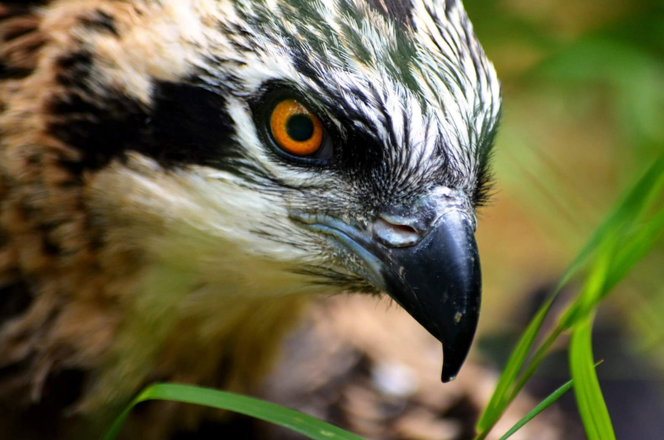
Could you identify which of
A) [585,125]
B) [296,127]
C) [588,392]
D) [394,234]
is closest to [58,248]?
[296,127]

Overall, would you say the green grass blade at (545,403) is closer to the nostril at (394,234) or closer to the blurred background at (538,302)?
the nostril at (394,234)

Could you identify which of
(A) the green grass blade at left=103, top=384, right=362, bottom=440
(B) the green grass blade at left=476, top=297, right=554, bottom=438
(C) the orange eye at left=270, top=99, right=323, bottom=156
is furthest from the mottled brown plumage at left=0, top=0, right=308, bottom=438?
(B) the green grass blade at left=476, top=297, right=554, bottom=438

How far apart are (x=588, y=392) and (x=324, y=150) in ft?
2.55

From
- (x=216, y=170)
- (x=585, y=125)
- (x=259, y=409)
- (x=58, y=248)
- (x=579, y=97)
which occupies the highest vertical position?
(x=216, y=170)

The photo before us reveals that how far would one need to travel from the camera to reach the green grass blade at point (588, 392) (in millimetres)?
1650

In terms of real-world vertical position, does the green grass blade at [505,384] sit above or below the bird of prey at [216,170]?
below

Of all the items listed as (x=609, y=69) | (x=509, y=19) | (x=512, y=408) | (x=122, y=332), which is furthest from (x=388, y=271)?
(x=609, y=69)

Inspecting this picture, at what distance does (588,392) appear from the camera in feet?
5.42

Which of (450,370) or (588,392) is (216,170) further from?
(588,392)

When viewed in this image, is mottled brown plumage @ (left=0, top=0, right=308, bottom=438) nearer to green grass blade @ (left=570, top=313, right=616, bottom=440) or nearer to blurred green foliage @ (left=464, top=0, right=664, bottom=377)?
green grass blade @ (left=570, top=313, right=616, bottom=440)

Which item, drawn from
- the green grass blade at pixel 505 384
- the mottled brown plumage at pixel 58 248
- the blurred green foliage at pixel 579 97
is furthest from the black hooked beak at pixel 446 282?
the blurred green foliage at pixel 579 97

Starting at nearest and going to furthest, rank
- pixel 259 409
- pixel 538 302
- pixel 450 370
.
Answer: pixel 259 409 → pixel 450 370 → pixel 538 302

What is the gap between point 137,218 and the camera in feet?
6.68

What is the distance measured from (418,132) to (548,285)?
206cm
